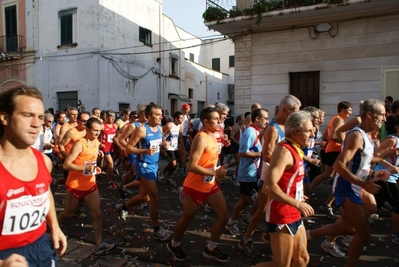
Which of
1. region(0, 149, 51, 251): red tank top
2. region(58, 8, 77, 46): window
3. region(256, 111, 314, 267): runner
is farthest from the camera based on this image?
region(58, 8, 77, 46): window

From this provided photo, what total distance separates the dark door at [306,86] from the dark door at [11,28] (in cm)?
1768

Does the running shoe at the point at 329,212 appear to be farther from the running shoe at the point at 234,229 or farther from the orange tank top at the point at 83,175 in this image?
the orange tank top at the point at 83,175

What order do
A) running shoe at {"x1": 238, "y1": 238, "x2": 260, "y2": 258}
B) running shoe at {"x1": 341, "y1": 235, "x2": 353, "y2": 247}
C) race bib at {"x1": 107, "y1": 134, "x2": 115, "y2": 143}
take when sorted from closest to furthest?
running shoe at {"x1": 238, "y1": 238, "x2": 260, "y2": 258}, running shoe at {"x1": 341, "y1": 235, "x2": 353, "y2": 247}, race bib at {"x1": 107, "y1": 134, "x2": 115, "y2": 143}

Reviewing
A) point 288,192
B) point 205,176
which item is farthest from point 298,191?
point 205,176

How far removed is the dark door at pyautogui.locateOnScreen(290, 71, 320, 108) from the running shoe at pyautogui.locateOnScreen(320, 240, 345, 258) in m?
8.16

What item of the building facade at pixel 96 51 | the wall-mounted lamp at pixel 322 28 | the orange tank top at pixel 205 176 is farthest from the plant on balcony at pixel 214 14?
the orange tank top at pixel 205 176

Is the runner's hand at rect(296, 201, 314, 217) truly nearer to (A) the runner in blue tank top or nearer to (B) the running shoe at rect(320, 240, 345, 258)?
(B) the running shoe at rect(320, 240, 345, 258)

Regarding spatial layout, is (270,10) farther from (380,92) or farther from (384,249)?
(384,249)

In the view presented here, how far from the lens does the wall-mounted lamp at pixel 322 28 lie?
11074 millimetres

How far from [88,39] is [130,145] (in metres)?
15.3

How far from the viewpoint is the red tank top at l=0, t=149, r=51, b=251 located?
1.98m

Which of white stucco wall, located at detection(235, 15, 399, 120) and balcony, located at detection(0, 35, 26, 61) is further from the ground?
balcony, located at detection(0, 35, 26, 61)

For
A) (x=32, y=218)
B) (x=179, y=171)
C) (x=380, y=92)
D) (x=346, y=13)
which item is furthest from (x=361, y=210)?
(x=346, y=13)

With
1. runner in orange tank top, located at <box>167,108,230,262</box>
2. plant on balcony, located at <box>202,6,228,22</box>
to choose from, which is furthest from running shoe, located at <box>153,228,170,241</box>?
plant on balcony, located at <box>202,6,228,22</box>
